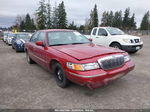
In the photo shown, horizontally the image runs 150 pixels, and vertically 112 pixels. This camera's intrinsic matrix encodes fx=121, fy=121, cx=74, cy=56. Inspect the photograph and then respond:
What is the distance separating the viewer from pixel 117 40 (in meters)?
7.16

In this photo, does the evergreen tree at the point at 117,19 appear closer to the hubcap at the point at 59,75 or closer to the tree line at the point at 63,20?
the tree line at the point at 63,20

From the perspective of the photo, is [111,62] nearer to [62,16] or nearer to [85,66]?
[85,66]

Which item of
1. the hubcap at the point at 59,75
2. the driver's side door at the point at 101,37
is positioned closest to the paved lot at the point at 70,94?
the hubcap at the point at 59,75

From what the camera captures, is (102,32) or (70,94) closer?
(70,94)

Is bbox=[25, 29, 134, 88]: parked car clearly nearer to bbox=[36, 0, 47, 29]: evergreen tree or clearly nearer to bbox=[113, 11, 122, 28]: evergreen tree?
bbox=[36, 0, 47, 29]: evergreen tree

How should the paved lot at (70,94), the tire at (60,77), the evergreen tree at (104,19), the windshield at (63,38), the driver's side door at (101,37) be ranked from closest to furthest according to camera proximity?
1. the paved lot at (70,94)
2. the tire at (60,77)
3. the windshield at (63,38)
4. the driver's side door at (101,37)
5. the evergreen tree at (104,19)

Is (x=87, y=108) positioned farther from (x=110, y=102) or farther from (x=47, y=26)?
(x=47, y=26)

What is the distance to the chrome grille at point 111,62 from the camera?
266cm

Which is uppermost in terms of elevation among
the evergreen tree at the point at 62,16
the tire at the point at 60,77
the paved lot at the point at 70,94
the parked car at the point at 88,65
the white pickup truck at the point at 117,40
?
the evergreen tree at the point at 62,16

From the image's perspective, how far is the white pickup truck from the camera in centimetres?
695

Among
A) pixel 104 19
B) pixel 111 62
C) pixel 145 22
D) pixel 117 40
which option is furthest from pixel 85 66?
pixel 145 22

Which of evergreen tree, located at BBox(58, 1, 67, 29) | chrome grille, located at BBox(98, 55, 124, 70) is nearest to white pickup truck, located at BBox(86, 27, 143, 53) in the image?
chrome grille, located at BBox(98, 55, 124, 70)

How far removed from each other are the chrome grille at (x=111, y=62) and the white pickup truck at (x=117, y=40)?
4.38 metres

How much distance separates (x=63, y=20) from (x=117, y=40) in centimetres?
3729
